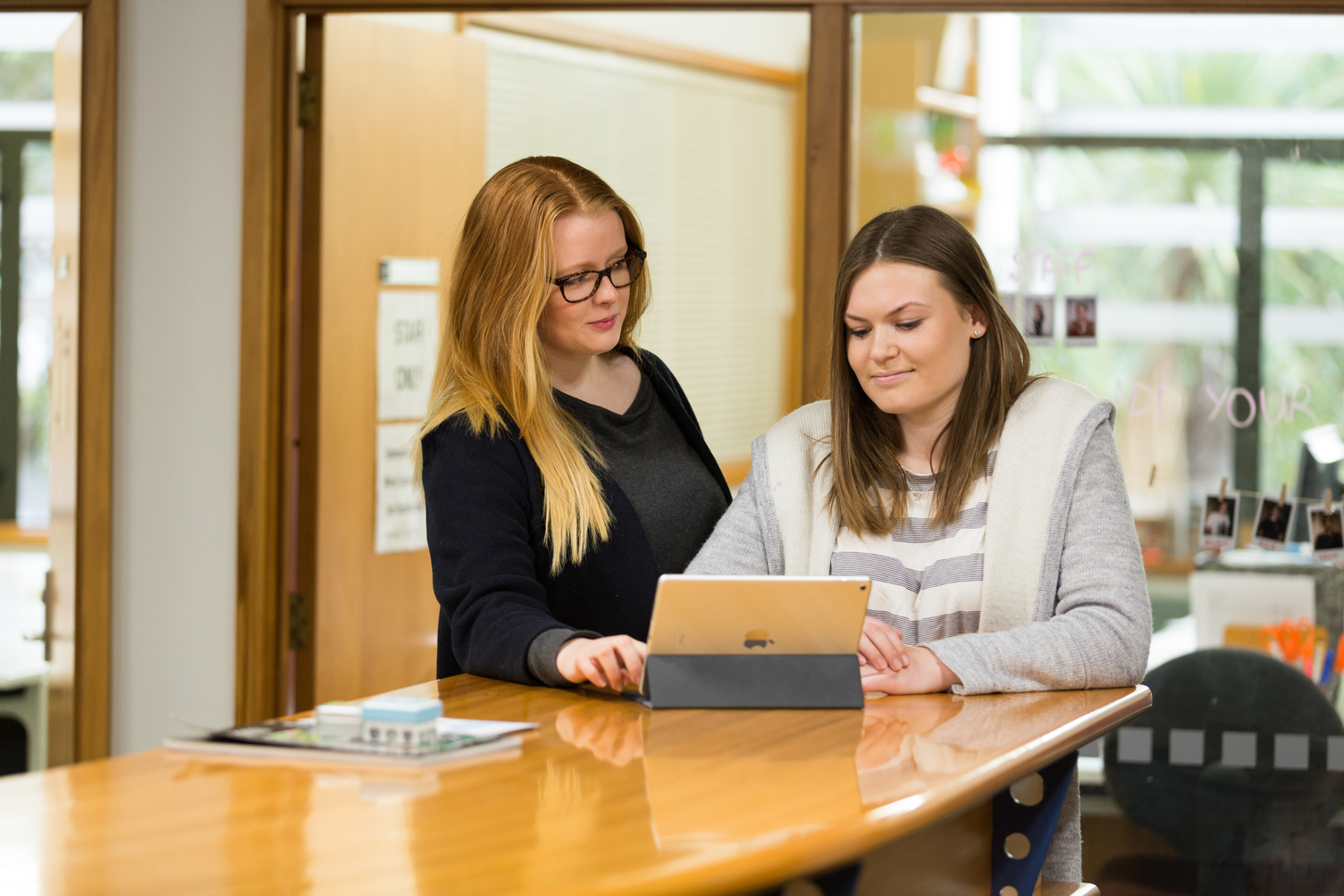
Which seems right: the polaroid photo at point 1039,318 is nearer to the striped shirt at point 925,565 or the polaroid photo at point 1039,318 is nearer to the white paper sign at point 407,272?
the striped shirt at point 925,565

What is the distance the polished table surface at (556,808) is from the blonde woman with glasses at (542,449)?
28 centimetres

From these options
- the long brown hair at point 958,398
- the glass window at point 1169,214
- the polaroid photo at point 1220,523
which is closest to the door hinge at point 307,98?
the glass window at point 1169,214

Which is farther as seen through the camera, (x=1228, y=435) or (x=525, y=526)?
(x=1228, y=435)

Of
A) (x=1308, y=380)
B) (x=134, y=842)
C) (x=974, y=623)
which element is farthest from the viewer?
(x=1308, y=380)

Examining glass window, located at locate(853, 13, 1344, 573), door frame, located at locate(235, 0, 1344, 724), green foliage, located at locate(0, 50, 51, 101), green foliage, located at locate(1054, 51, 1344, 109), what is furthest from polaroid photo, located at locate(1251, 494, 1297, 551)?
green foliage, located at locate(0, 50, 51, 101)

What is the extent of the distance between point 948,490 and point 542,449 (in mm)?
564

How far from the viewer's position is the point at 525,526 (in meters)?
1.86

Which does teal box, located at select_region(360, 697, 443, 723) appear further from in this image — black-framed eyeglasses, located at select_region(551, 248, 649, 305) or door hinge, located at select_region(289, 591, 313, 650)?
door hinge, located at select_region(289, 591, 313, 650)

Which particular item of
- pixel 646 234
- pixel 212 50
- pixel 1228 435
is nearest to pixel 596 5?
pixel 646 234

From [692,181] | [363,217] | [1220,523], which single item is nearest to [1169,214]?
[1220,523]

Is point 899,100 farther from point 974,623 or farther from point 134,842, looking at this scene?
point 134,842

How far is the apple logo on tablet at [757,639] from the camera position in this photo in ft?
5.01

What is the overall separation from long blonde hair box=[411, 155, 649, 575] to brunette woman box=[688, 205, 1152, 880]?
8.9 inches

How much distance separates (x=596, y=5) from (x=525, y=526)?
150 centimetres
